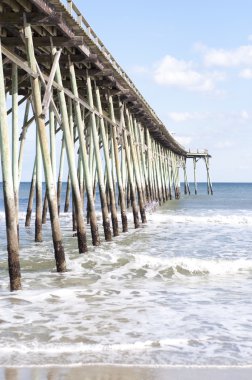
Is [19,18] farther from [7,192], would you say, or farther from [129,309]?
[129,309]

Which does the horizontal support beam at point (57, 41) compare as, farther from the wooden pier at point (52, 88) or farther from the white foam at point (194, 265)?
the white foam at point (194, 265)

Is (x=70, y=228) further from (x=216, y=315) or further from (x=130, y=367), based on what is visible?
(x=130, y=367)

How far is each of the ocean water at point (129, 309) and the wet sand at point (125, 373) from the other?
16 centimetres

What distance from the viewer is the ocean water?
4.84 m

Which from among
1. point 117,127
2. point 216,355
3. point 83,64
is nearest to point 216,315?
point 216,355

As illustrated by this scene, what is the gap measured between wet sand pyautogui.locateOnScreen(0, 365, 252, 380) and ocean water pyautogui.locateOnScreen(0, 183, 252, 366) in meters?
0.16

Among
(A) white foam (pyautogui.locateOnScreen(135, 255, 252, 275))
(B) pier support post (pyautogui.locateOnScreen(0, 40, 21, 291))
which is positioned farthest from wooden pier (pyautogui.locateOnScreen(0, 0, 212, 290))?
(A) white foam (pyautogui.locateOnScreen(135, 255, 252, 275))

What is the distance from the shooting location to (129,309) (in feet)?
21.6

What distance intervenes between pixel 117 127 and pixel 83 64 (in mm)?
3771

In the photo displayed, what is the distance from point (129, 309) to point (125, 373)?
2.31m

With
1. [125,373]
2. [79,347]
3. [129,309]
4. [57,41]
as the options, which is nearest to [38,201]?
[57,41]

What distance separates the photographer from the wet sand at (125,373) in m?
4.17

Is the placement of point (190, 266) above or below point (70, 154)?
below

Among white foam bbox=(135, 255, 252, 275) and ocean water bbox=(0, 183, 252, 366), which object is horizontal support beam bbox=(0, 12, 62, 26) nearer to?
ocean water bbox=(0, 183, 252, 366)
